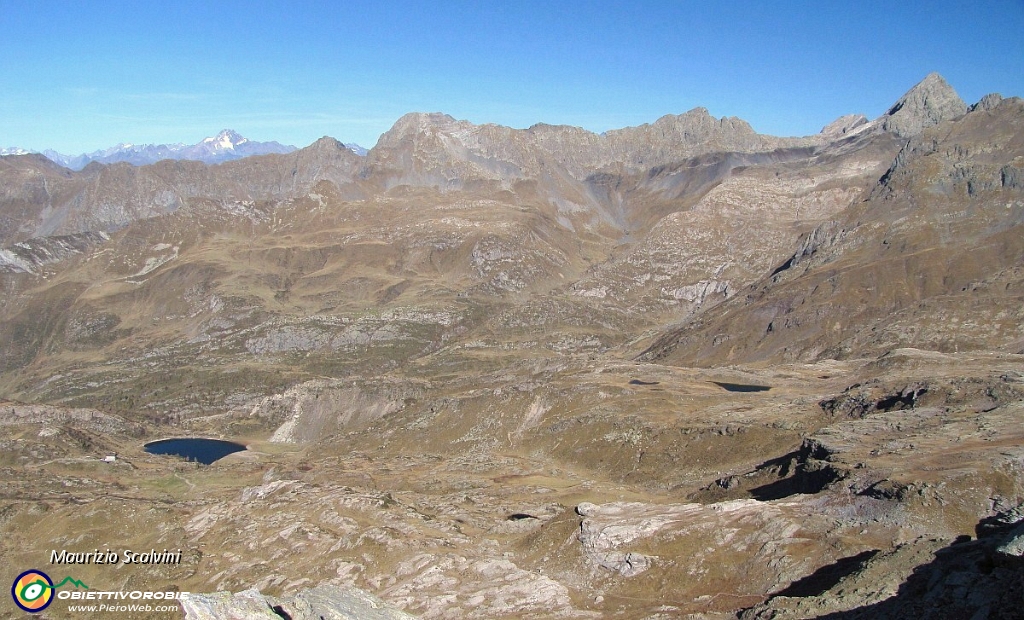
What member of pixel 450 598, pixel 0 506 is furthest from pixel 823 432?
pixel 0 506

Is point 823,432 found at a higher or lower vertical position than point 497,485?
higher

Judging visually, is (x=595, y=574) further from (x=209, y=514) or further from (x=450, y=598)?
(x=209, y=514)

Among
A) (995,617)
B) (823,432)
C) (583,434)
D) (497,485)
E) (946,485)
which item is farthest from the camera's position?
(583,434)

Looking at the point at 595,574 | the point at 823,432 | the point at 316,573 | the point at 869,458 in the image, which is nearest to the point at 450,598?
the point at 595,574

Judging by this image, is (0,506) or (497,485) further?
(497,485)

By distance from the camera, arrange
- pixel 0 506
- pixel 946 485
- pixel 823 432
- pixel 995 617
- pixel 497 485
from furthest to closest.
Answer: pixel 497 485 < pixel 0 506 < pixel 823 432 < pixel 946 485 < pixel 995 617

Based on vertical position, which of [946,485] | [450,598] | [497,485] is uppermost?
[946,485]

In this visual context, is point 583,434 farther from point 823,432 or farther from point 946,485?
point 946,485
